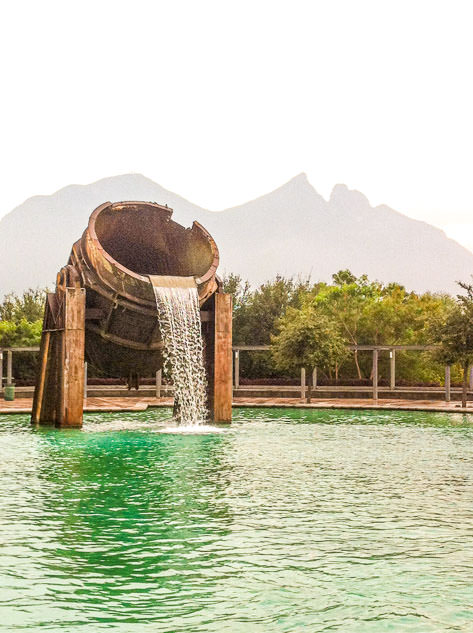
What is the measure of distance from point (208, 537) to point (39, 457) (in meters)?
7.85

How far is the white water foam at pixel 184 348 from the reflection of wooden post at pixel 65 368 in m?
2.07

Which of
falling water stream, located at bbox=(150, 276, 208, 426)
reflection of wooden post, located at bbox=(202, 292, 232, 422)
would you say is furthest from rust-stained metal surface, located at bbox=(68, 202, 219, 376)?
reflection of wooden post, located at bbox=(202, 292, 232, 422)

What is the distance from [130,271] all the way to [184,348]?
2.65 meters

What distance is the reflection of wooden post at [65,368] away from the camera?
2266cm

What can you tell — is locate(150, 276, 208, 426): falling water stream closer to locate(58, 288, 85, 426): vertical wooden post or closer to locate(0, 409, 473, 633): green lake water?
locate(58, 288, 85, 426): vertical wooden post

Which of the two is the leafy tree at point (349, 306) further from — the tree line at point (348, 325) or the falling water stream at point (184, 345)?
the falling water stream at point (184, 345)

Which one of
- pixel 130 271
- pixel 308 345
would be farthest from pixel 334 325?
pixel 130 271

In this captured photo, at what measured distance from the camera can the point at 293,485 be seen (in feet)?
44.0

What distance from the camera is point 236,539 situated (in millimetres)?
9711

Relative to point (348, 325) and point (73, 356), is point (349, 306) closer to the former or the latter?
point (348, 325)

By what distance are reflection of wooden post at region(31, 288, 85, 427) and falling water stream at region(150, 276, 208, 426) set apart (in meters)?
2.06

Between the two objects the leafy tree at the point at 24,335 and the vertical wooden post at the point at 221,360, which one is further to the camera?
the leafy tree at the point at 24,335

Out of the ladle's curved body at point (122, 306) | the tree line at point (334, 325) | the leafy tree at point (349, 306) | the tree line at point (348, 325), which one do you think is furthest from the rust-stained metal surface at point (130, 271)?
the leafy tree at point (349, 306)

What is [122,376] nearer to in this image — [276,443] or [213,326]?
[213,326]
